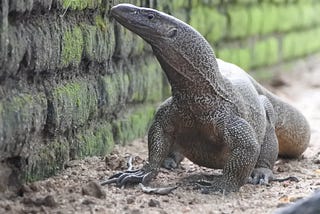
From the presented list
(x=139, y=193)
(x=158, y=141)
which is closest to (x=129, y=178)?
(x=139, y=193)

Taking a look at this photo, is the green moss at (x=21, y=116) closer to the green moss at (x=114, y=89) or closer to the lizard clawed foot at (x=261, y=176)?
the green moss at (x=114, y=89)

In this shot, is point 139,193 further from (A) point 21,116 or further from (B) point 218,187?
(A) point 21,116

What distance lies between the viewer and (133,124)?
18.1 ft

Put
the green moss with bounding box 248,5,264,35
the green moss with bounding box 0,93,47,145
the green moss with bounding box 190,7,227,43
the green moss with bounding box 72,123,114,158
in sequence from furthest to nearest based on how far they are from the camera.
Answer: the green moss with bounding box 248,5,264,35, the green moss with bounding box 190,7,227,43, the green moss with bounding box 72,123,114,158, the green moss with bounding box 0,93,47,145

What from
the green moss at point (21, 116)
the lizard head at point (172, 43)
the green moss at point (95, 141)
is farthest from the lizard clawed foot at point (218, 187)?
the green moss at point (21, 116)

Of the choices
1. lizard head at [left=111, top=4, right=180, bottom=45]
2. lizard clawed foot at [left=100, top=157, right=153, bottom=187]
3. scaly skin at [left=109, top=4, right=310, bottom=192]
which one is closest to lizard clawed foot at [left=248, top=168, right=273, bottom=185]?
scaly skin at [left=109, top=4, right=310, bottom=192]

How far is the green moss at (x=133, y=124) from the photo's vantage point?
5.24 metres

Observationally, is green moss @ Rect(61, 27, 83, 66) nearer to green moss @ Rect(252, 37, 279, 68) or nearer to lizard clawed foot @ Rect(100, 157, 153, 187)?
lizard clawed foot @ Rect(100, 157, 153, 187)

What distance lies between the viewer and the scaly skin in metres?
4.12

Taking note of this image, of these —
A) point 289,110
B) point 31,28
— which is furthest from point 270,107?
point 31,28

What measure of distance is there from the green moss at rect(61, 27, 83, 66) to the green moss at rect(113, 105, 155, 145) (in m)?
0.86

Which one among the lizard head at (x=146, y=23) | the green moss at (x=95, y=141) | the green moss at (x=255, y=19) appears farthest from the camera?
the green moss at (x=255, y=19)

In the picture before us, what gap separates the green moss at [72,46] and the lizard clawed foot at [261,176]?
1.21 m

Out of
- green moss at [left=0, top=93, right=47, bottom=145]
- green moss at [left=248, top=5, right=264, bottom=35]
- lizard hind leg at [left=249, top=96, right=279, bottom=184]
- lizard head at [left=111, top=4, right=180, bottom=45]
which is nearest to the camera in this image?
green moss at [left=0, top=93, right=47, bottom=145]
